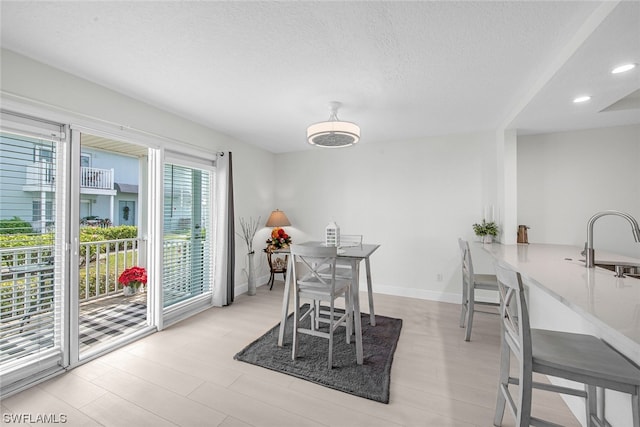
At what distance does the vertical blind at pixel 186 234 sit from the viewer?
3.16m

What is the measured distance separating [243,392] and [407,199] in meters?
3.39

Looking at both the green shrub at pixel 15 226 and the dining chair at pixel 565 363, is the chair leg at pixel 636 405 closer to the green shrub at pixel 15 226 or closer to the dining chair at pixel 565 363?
the dining chair at pixel 565 363

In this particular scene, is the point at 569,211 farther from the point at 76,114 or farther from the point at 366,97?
the point at 76,114

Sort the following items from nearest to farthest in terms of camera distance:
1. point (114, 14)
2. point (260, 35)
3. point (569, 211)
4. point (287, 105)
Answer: point (114, 14)
point (260, 35)
point (287, 105)
point (569, 211)

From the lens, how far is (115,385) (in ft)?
6.57

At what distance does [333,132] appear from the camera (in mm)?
2477

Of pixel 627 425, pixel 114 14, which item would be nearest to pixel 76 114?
pixel 114 14

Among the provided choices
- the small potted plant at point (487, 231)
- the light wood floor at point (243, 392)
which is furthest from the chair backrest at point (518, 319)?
the small potted plant at point (487, 231)

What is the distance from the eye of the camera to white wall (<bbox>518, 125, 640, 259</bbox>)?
321 centimetres

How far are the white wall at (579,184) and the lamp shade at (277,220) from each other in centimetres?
361

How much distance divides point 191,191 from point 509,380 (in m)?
3.74

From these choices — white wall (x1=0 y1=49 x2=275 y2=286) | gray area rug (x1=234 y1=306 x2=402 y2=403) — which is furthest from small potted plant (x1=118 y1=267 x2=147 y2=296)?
gray area rug (x1=234 y1=306 x2=402 y2=403)

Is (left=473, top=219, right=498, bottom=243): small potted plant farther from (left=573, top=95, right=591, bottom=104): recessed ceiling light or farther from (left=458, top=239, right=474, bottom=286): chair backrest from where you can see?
(left=573, top=95, right=591, bottom=104): recessed ceiling light

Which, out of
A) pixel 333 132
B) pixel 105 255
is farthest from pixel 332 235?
pixel 105 255
